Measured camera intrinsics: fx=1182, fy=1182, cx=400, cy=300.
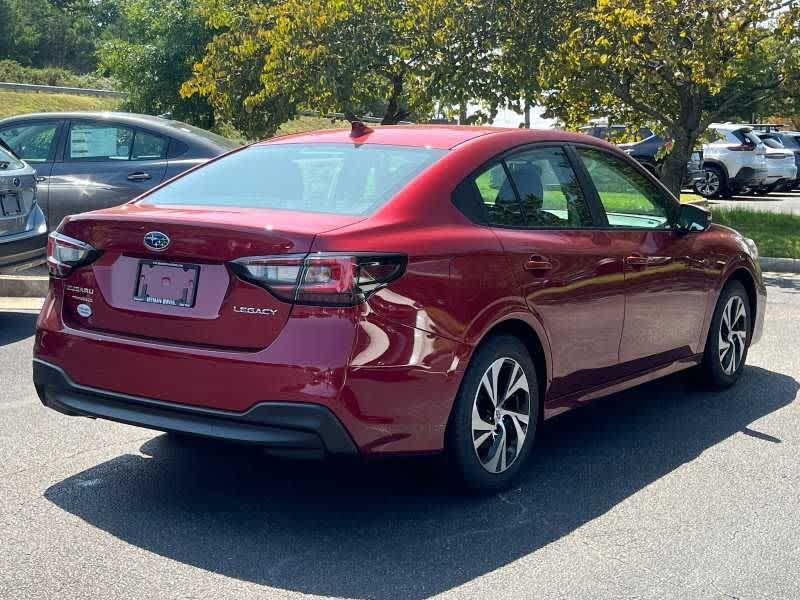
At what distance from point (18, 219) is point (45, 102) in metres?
46.8

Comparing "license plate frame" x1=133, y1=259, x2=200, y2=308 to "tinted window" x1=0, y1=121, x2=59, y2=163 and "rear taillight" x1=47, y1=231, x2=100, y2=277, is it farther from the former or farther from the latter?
"tinted window" x1=0, y1=121, x2=59, y2=163

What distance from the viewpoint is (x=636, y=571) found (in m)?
4.20

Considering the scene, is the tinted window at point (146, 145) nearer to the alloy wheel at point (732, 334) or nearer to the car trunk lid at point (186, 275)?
the alloy wheel at point (732, 334)

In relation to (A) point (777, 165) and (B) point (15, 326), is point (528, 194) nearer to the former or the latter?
(B) point (15, 326)

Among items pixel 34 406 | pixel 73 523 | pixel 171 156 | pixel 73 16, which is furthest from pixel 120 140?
pixel 73 16

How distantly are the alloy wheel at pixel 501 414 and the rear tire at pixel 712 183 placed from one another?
23025mm

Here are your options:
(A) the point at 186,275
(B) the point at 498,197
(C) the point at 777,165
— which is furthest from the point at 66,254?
(C) the point at 777,165

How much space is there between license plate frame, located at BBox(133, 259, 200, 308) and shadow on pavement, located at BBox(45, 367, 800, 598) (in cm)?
86

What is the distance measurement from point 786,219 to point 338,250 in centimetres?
1587

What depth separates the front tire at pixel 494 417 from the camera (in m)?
4.76

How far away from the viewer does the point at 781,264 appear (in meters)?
14.2

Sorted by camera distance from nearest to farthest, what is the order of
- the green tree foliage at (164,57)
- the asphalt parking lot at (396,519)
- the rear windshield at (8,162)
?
1. the asphalt parking lot at (396,519)
2. the rear windshield at (8,162)
3. the green tree foliage at (164,57)

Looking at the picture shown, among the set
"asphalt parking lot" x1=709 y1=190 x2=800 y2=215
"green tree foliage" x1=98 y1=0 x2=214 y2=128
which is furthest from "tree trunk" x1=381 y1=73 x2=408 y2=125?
"green tree foliage" x1=98 y1=0 x2=214 y2=128

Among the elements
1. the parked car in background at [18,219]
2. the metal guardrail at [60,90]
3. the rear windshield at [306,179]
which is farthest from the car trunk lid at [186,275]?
the metal guardrail at [60,90]
